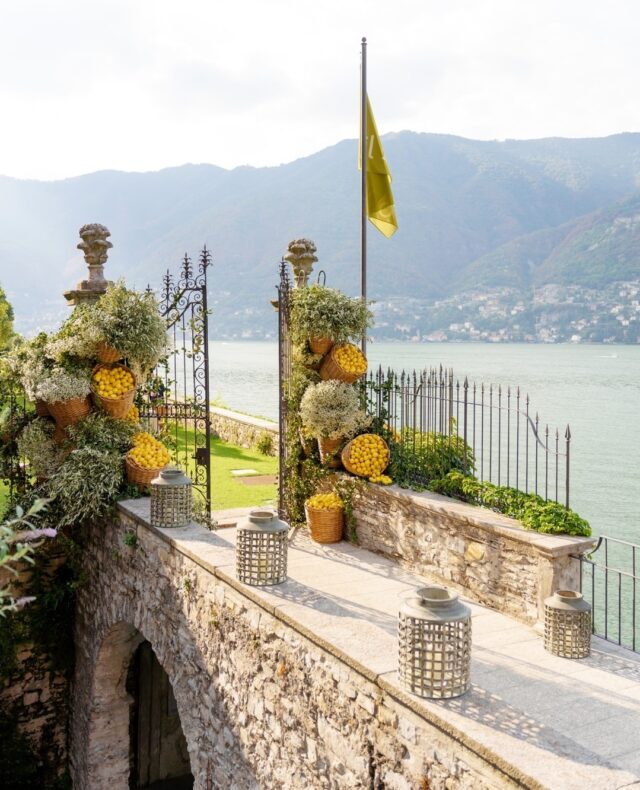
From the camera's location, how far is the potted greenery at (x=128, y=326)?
7863mm

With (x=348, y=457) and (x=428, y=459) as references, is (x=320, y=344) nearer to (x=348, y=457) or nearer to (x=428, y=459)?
(x=348, y=457)

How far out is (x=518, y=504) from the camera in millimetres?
6293

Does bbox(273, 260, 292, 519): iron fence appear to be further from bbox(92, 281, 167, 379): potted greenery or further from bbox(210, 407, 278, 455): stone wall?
bbox(210, 407, 278, 455): stone wall

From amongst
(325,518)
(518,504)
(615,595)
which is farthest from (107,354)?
(615,595)

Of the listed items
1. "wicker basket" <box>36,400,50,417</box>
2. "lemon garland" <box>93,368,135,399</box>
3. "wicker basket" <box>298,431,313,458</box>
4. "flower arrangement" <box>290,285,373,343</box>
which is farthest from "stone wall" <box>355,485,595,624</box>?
"wicker basket" <box>36,400,50,417</box>

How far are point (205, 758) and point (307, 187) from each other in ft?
530

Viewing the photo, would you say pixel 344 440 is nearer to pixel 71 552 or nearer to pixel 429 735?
pixel 71 552

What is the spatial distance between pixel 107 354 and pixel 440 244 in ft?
389

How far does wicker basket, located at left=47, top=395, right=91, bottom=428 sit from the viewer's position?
26.0 feet

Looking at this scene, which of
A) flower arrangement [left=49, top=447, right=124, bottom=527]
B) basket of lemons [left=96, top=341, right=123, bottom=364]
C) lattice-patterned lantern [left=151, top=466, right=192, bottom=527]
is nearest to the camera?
lattice-patterned lantern [left=151, top=466, right=192, bottom=527]

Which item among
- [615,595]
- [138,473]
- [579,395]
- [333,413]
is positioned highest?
[333,413]

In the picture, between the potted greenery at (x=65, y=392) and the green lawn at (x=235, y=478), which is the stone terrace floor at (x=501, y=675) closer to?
the potted greenery at (x=65, y=392)

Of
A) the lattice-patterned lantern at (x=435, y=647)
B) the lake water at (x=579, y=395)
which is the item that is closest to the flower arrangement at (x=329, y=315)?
the lattice-patterned lantern at (x=435, y=647)

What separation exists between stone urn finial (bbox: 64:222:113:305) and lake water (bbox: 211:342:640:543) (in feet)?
32.2
